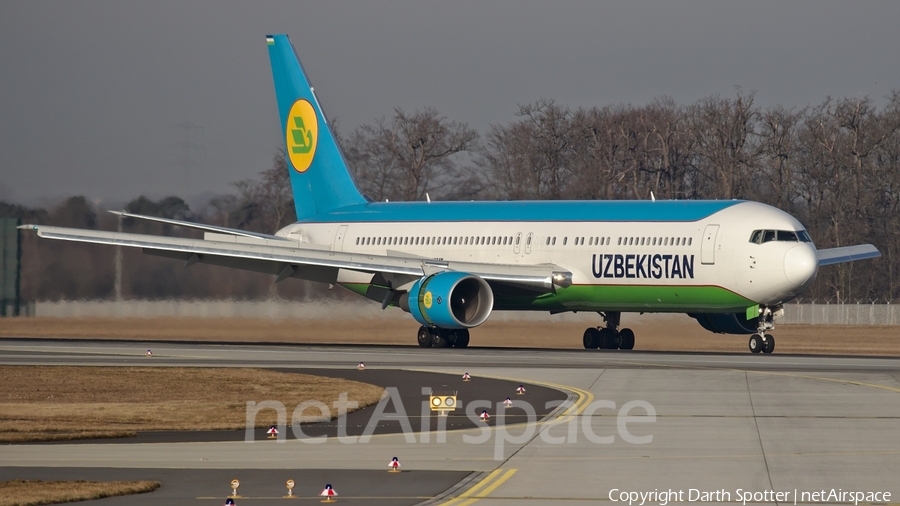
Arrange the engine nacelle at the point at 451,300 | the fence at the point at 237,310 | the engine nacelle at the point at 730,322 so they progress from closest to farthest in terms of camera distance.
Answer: the engine nacelle at the point at 451,300 < the engine nacelle at the point at 730,322 < the fence at the point at 237,310

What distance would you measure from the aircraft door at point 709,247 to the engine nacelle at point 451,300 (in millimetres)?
5521

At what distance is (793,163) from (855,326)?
16.9 metres

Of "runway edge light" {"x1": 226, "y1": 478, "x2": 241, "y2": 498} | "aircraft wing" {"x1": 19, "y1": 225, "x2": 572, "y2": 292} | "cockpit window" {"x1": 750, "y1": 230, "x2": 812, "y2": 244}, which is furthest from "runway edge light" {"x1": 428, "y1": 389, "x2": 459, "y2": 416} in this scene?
"aircraft wing" {"x1": 19, "y1": 225, "x2": 572, "y2": 292}

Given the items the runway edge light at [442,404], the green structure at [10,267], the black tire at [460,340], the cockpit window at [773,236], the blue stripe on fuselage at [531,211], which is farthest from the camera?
the green structure at [10,267]

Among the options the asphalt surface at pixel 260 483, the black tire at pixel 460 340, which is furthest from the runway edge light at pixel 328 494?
the black tire at pixel 460 340

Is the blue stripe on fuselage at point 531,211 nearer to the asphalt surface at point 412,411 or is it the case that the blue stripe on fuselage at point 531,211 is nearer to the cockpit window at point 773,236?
the cockpit window at point 773,236

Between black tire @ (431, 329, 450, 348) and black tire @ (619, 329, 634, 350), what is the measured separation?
5086 millimetres

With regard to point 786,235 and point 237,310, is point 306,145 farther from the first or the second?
point 786,235

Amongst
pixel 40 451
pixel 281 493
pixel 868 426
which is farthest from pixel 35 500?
pixel 868 426

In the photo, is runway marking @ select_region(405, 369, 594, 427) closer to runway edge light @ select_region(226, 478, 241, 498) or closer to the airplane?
runway edge light @ select_region(226, 478, 241, 498)

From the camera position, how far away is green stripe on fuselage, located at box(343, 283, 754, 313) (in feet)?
103

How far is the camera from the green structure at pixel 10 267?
38.1 m

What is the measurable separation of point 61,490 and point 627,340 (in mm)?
25933

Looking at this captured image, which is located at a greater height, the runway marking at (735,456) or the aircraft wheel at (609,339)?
the aircraft wheel at (609,339)
